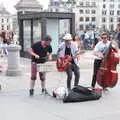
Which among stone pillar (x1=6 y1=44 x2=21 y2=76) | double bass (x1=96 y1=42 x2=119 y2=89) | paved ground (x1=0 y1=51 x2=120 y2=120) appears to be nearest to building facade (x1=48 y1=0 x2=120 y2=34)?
stone pillar (x1=6 y1=44 x2=21 y2=76)

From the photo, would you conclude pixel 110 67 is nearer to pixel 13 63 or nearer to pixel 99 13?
pixel 13 63

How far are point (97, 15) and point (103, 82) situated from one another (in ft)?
450

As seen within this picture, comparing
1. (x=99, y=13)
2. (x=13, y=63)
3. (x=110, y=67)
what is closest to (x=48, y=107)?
(x=110, y=67)

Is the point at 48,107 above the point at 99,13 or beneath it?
beneath

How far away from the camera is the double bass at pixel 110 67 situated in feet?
36.7

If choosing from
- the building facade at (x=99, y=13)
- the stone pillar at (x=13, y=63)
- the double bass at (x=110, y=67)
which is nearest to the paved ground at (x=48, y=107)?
the double bass at (x=110, y=67)

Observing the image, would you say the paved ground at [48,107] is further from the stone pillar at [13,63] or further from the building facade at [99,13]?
the building facade at [99,13]

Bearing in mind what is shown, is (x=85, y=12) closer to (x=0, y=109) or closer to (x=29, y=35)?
(x=29, y=35)

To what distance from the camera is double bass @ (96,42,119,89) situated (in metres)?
11.2

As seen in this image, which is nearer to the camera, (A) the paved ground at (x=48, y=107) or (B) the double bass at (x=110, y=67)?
(A) the paved ground at (x=48, y=107)

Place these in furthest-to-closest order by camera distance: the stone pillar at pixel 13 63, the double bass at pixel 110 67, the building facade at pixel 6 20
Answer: the building facade at pixel 6 20, the stone pillar at pixel 13 63, the double bass at pixel 110 67

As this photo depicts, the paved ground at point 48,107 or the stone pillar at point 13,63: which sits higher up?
the stone pillar at point 13,63

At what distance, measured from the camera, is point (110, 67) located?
11.3 metres

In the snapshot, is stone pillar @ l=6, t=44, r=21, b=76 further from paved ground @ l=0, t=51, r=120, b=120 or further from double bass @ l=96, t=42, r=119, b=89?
double bass @ l=96, t=42, r=119, b=89
